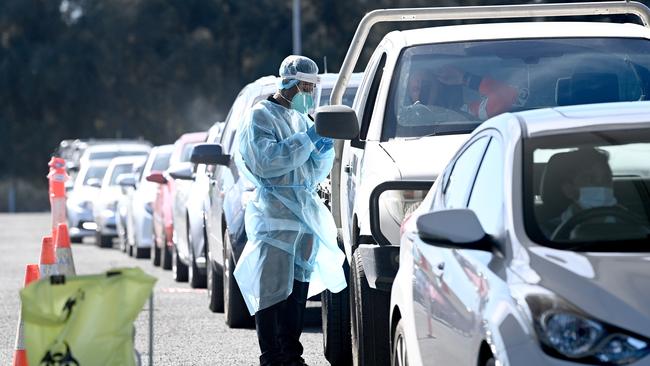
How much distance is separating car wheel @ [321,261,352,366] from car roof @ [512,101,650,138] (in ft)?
13.1

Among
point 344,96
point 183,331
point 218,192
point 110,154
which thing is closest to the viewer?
point 344,96

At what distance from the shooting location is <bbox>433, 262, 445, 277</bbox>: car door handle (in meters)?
6.79

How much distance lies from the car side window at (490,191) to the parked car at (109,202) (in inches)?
977

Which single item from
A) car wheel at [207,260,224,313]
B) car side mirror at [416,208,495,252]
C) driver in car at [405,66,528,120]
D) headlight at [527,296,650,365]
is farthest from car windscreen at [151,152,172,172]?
headlight at [527,296,650,365]

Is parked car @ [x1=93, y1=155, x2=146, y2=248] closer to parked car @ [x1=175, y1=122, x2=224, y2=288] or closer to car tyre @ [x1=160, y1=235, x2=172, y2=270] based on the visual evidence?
car tyre @ [x1=160, y1=235, x2=172, y2=270]

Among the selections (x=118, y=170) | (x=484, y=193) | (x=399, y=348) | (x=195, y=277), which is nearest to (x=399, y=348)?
(x=399, y=348)

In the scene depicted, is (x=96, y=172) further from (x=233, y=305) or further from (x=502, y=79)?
(x=502, y=79)

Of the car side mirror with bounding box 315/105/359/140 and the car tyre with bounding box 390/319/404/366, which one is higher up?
the car side mirror with bounding box 315/105/359/140

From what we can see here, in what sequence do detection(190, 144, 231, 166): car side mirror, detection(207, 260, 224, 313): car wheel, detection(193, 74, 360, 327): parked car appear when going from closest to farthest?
detection(193, 74, 360, 327): parked car
detection(190, 144, 231, 166): car side mirror
detection(207, 260, 224, 313): car wheel

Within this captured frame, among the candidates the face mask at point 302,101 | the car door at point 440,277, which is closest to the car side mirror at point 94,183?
the face mask at point 302,101

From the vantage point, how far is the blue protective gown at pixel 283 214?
33.3 feet

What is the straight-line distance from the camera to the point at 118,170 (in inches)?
1307

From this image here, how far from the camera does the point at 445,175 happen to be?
757 cm

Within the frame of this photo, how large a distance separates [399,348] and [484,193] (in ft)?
4.49
